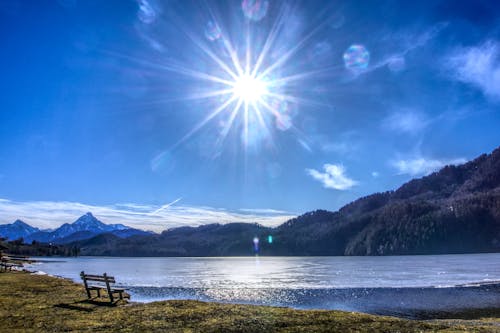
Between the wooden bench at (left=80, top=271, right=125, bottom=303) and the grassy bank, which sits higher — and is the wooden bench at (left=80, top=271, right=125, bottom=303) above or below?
above

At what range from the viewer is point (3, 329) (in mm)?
20469

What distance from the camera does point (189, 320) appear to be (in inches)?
989

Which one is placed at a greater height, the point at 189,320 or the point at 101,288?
the point at 101,288

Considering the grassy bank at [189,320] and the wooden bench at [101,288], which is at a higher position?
the wooden bench at [101,288]

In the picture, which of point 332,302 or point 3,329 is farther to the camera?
point 332,302

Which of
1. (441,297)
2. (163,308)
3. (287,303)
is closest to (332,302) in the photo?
(287,303)

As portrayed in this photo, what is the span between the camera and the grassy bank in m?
22.2

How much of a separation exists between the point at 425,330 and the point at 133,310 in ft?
70.7

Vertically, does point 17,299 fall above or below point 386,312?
above

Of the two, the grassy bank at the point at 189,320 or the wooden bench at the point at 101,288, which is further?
the wooden bench at the point at 101,288

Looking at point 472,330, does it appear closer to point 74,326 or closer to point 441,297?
point 74,326

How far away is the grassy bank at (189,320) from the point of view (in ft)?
73.0

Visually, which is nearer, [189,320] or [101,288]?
[189,320]

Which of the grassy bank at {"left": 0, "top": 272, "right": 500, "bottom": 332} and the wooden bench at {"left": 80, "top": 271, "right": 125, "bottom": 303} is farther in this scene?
the wooden bench at {"left": 80, "top": 271, "right": 125, "bottom": 303}
